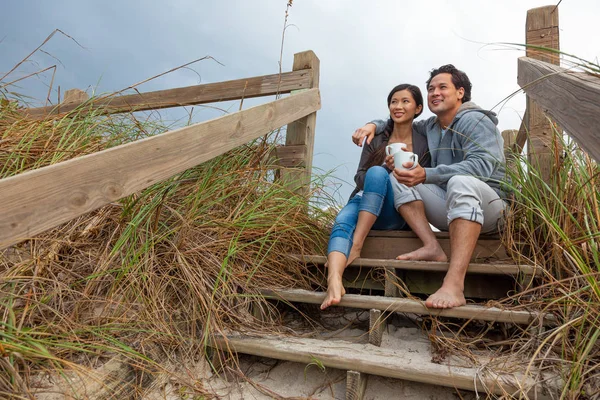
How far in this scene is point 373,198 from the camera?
2348mm

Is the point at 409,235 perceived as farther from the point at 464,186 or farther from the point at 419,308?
the point at 419,308

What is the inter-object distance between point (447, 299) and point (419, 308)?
0.39 ft

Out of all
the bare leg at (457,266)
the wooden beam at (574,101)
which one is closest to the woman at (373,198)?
the bare leg at (457,266)

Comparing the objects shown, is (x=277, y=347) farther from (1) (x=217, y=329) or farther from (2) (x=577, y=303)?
(2) (x=577, y=303)

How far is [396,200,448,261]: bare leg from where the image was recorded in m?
2.21

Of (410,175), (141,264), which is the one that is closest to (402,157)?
(410,175)

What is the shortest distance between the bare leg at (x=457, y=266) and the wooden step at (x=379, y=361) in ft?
0.75

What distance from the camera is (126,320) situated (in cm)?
163

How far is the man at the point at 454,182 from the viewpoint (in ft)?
6.36

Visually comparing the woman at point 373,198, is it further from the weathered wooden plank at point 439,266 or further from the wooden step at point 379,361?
the wooden step at point 379,361

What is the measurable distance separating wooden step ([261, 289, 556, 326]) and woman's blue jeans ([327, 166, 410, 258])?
1.05 ft

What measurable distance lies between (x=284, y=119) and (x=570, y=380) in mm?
1920

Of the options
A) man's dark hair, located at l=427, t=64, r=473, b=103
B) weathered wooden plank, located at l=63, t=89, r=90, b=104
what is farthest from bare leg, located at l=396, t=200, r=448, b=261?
weathered wooden plank, located at l=63, t=89, r=90, b=104

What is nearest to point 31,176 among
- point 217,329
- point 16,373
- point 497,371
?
point 16,373
